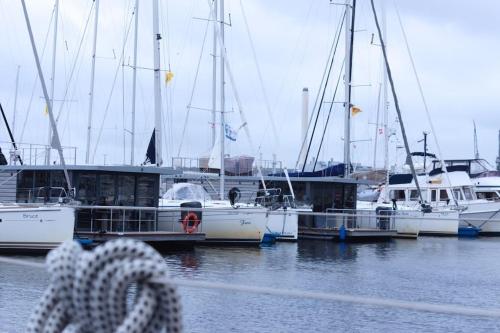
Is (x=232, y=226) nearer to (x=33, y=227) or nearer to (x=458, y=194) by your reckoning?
(x=33, y=227)

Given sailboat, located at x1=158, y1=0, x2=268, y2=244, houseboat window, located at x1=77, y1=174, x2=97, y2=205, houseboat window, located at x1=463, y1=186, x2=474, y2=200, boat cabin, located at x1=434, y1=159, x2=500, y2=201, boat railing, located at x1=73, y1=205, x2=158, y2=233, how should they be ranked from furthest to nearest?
boat cabin, located at x1=434, y1=159, x2=500, y2=201
houseboat window, located at x1=463, y1=186, x2=474, y2=200
sailboat, located at x1=158, y1=0, x2=268, y2=244
houseboat window, located at x1=77, y1=174, x2=97, y2=205
boat railing, located at x1=73, y1=205, x2=158, y2=233

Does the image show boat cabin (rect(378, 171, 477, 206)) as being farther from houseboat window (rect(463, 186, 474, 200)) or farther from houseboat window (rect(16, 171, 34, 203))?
houseboat window (rect(16, 171, 34, 203))

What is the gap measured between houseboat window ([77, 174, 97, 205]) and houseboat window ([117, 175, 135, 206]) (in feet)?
3.11

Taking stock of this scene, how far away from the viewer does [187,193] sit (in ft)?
106

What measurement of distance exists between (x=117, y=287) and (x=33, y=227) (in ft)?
66.9

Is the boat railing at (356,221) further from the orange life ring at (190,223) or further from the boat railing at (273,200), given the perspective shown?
the orange life ring at (190,223)

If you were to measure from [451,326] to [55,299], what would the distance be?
1151 cm

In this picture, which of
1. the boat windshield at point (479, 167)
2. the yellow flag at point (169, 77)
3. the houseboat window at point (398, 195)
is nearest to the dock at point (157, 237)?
the yellow flag at point (169, 77)

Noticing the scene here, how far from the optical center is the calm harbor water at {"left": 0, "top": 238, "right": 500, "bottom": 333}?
13.8 meters

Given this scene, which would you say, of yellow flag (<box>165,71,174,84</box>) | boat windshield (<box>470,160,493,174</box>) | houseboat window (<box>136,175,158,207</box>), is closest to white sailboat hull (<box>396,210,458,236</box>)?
boat windshield (<box>470,160,493,174</box>)

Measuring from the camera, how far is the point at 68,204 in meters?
24.0

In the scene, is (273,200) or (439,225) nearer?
(273,200)

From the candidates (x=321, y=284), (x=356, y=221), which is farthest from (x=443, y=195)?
(x=321, y=284)

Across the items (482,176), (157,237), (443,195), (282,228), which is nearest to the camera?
(157,237)
